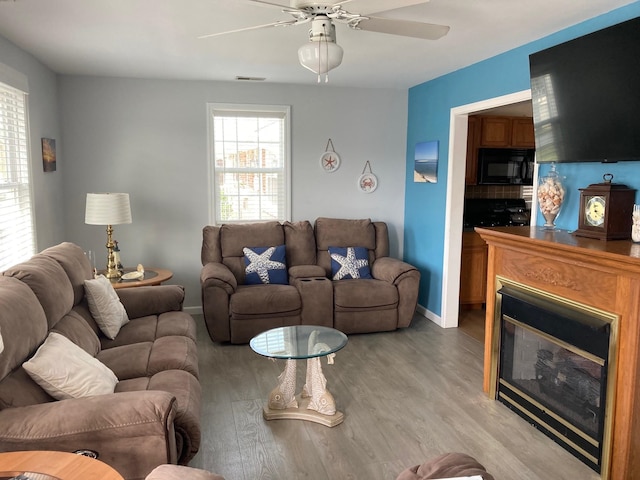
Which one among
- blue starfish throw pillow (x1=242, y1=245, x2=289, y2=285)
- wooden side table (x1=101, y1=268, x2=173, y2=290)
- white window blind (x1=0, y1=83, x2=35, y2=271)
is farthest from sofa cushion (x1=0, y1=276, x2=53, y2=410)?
blue starfish throw pillow (x1=242, y1=245, x2=289, y2=285)

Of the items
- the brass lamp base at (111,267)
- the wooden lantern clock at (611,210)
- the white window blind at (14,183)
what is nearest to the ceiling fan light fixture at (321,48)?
the wooden lantern clock at (611,210)

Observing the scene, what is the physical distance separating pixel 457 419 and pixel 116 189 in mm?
3802

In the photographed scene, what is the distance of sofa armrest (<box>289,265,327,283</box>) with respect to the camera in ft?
15.5

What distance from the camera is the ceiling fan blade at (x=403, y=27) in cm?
246

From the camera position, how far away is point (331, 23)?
238cm

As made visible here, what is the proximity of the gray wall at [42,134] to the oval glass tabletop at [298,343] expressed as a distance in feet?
7.15

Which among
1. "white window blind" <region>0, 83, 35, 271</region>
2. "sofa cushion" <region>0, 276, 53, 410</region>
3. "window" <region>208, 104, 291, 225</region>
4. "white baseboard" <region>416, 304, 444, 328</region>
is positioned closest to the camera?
"sofa cushion" <region>0, 276, 53, 410</region>

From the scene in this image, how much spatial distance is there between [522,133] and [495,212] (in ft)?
2.88

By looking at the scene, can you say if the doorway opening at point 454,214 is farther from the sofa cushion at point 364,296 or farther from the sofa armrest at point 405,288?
the sofa cushion at point 364,296

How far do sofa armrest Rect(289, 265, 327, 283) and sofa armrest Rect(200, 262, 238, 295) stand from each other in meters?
0.58

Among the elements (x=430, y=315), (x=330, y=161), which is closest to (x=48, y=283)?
(x=330, y=161)

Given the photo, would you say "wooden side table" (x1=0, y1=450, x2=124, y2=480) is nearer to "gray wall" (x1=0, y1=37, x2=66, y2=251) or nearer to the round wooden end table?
the round wooden end table

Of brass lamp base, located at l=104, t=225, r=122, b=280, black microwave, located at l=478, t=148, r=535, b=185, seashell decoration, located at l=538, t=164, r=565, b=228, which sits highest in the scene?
black microwave, located at l=478, t=148, r=535, b=185

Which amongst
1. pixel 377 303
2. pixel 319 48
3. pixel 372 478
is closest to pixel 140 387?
pixel 372 478
